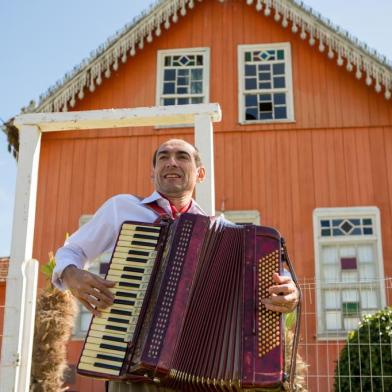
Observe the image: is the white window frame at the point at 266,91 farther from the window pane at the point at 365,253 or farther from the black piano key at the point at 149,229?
the black piano key at the point at 149,229

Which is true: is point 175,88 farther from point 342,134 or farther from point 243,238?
point 243,238

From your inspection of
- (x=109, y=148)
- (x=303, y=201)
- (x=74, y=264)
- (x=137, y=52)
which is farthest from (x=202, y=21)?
Result: (x=74, y=264)

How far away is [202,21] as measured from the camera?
38.1 ft

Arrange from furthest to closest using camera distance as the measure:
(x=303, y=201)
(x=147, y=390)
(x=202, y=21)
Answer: (x=202, y=21)
(x=303, y=201)
(x=147, y=390)

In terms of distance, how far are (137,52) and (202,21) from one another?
1300 mm

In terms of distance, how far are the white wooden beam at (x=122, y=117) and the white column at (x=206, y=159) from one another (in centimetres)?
9

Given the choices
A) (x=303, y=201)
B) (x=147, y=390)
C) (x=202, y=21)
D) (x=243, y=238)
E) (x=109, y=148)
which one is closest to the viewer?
(x=147, y=390)

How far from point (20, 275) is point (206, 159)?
5.92 ft

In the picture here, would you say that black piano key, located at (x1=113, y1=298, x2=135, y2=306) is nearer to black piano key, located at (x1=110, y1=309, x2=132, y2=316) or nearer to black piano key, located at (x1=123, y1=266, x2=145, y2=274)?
black piano key, located at (x1=110, y1=309, x2=132, y2=316)

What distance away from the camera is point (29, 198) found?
18.6ft

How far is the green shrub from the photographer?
20.8ft

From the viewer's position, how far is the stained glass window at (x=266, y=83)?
433 inches

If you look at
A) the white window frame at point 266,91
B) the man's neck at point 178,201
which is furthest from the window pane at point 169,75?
the man's neck at point 178,201

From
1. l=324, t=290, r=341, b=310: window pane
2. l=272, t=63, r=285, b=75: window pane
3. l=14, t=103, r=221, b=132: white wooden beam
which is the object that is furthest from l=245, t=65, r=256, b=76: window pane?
l=14, t=103, r=221, b=132: white wooden beam
